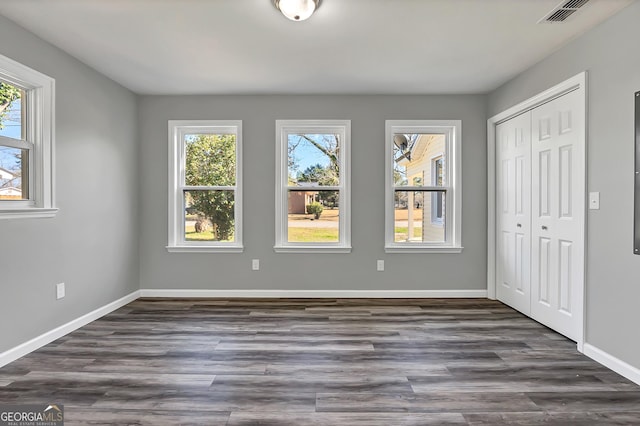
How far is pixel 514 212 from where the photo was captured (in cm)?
397

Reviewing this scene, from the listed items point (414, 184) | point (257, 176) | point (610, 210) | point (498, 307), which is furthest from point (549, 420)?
point (257, 176)

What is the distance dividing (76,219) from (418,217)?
147 inches

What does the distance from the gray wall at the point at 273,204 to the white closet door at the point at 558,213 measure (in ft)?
2.96

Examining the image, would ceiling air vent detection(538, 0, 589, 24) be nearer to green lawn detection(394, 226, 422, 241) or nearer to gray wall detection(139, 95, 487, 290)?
gray wall detection(139, 95, 487, 290)

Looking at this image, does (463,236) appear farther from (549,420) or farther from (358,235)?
(549,420)

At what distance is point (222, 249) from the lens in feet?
14.7

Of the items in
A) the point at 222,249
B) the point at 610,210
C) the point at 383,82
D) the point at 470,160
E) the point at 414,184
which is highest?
the point at 383,82

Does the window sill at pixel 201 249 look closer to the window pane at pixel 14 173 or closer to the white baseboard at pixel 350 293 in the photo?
the white baseboard at pixel 350 293

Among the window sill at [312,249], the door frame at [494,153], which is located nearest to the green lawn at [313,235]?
the window sill at [312,249]

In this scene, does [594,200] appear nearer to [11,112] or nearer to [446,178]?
[446,178]

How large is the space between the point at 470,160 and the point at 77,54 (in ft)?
14.1

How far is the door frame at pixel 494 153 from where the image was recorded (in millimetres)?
2855

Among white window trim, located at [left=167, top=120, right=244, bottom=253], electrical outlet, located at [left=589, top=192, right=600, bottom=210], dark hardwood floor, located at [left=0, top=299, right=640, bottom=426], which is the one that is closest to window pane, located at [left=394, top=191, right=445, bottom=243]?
dark hardwood floor, located at [left=0, top=299, right=640, bottom=426]

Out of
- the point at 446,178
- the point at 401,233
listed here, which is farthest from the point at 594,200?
the point at 401,233
